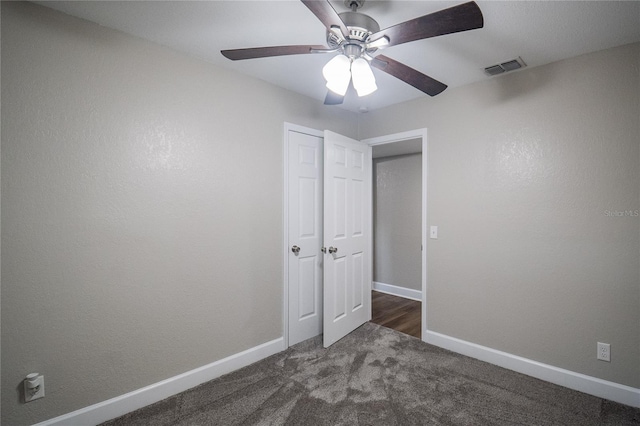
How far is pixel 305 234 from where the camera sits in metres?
2.90

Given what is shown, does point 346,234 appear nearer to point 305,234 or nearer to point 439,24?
point 305,234

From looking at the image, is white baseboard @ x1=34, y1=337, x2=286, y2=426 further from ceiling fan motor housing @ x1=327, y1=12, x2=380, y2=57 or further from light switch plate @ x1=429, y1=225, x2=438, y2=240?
ceiling fan motor housing @ x1=327, y1=12, x2=380, y2=57

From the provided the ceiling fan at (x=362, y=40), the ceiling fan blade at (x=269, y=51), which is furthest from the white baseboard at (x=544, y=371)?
the ceiling fan blade at (x=269, y=51)

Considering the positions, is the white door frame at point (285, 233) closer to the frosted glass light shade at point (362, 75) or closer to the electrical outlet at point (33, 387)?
the frosted glass light shade at point (362, 75)

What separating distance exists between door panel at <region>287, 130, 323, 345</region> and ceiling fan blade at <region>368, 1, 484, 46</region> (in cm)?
160

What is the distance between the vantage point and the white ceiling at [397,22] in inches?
63.0

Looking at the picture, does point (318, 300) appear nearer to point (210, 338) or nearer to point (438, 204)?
point (210, 338)

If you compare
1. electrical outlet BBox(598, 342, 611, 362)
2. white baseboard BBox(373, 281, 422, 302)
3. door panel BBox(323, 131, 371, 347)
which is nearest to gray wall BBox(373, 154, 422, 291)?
white baseboard BBox(373, 281, 422, 302)

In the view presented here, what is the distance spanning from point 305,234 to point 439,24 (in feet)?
6.78

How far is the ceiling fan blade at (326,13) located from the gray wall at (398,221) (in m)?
3.29

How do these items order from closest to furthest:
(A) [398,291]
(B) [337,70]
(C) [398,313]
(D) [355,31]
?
(D) [355,31], (B) [337,70], (C) [398,313], (A) [398,291]

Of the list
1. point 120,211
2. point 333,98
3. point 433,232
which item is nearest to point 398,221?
point 433,232

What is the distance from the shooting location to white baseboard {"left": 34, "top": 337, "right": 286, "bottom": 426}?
1728 mm

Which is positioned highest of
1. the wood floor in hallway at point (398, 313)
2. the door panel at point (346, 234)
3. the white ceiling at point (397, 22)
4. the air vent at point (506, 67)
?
the white ceiling at point (397, 22)
